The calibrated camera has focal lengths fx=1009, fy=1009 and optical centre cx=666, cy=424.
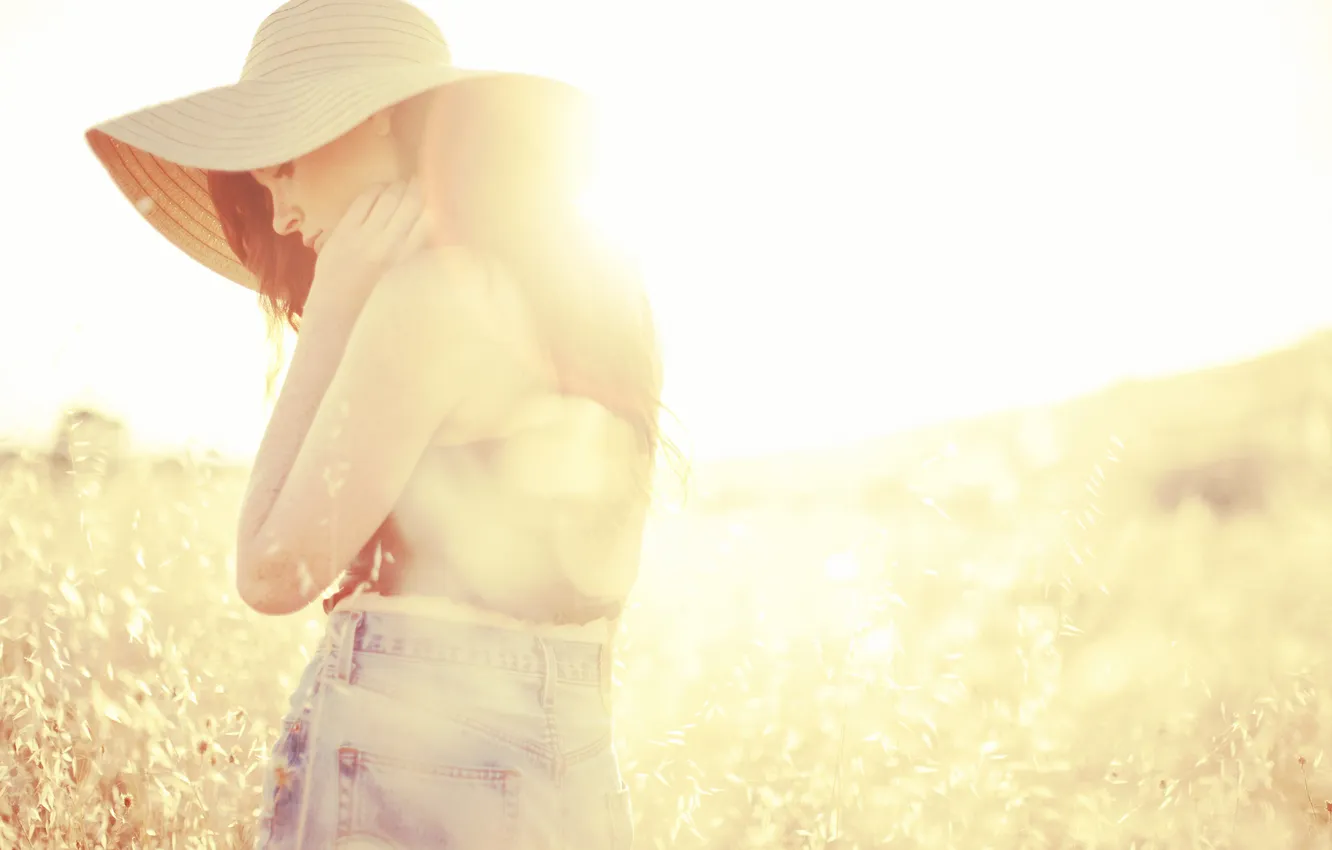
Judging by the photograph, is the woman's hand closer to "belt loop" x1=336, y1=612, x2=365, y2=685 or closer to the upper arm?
the upper arm

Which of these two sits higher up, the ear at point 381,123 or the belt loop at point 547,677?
the ear at point 381,123

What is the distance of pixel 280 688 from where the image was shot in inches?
136

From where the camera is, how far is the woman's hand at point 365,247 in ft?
4.63

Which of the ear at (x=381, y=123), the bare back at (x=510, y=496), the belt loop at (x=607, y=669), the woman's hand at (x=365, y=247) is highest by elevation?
the ear at (x=381, y=123)

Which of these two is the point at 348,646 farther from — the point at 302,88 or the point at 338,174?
the point at 302,88

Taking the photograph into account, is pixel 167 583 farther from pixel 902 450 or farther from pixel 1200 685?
→ pixel 902 450

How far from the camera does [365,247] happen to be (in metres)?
1.42

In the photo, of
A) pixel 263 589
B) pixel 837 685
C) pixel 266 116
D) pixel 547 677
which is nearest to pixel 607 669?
pixel 547 677

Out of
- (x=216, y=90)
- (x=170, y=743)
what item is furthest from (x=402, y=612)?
(x=170, y=743)

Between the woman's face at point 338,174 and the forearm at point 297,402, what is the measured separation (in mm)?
223

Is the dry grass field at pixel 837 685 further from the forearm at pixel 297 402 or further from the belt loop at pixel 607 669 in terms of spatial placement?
the forearm at pixel 297 402

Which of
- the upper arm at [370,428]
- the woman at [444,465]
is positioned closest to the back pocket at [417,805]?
the woman at [444,465]

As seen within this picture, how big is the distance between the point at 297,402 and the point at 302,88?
24.3 inches

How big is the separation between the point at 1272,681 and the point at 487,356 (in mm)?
3556
